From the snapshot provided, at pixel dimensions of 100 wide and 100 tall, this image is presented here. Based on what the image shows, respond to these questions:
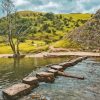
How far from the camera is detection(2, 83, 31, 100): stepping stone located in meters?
25.6

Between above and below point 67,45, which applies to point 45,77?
below

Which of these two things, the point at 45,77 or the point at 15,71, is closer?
the point at 45,77

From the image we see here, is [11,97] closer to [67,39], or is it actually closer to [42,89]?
[42,89]

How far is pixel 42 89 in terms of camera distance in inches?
1187

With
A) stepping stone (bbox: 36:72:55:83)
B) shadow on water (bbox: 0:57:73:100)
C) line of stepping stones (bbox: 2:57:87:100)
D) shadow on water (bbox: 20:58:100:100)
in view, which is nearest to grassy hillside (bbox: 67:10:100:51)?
shadow on water (bbox: 0:57:73:100)

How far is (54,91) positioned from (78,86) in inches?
153

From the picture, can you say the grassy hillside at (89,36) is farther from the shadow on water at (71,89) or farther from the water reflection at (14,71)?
the shadow on water at (71,89)

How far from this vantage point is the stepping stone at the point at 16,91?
84.0 feet

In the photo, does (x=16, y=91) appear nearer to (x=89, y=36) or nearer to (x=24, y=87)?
(x=24, y=87)

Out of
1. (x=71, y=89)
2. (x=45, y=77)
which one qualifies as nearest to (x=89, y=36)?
(x=45, y=77)

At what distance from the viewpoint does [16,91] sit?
86.7 ft

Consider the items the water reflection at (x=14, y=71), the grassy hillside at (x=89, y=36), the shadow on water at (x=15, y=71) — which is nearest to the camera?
the shadow on water at (x=15, y=71)

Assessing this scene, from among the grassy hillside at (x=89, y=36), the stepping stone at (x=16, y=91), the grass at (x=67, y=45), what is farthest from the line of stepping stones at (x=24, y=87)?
the grass at (x=67, y=45)

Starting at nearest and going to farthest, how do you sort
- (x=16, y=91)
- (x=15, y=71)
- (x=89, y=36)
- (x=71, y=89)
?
(x=16, y=91)
(x=71, y=89)
(x=15, y=71)
(x=89, y=36)
